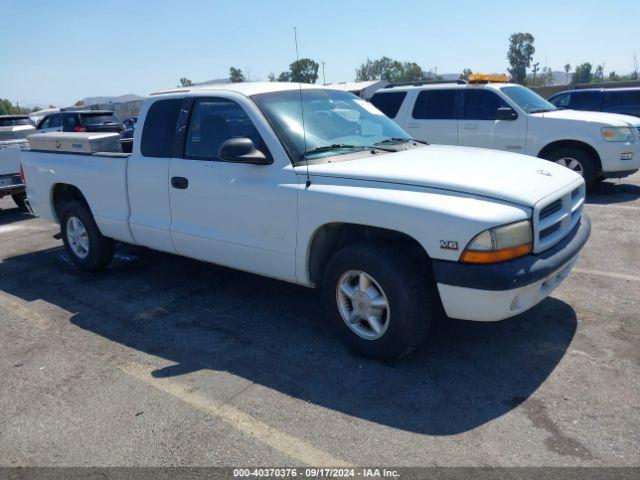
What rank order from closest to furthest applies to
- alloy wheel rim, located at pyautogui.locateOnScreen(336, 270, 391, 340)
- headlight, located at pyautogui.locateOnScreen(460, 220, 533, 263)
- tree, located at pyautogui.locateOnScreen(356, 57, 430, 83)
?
1. headlight, located at pyautogui.locateOnScreen(460, 220, 533, 263)
2. alloy wheel rim, located at pyautogui.locateOnScreen(336, 270, 391, 340)
3. tree, located at pyautogui.locateOnScreen(356, 57, 430, 83)

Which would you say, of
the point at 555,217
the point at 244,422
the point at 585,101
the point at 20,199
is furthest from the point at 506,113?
the point at 20,199

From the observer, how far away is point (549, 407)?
3268 millimetres

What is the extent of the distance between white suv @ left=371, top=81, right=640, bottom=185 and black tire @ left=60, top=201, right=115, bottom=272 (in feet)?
19.7

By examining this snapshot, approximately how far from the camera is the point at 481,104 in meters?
9.55

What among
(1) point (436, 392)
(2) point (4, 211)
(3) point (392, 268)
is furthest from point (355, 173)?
(2) point (4, 211)

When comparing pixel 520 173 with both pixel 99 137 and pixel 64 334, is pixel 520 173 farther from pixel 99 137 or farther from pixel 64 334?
pixel 99 137

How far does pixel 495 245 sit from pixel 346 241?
3.67ft

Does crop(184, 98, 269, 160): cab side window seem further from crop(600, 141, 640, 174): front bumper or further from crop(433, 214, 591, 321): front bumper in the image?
crop(600, 141, 640, 174): front bumper

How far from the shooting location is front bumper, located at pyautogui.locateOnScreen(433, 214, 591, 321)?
3305mm

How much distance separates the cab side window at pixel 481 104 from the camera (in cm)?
938

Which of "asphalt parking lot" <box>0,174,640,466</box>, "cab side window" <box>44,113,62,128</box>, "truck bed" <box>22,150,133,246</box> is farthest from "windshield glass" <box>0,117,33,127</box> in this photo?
"asphalt parking lot" <box>0,174,640,466</box>

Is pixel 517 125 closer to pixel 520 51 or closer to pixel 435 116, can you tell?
pixel 435 116

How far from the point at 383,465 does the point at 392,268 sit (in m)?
1.22

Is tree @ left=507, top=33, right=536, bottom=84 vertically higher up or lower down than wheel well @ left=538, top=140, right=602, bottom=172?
higher up
